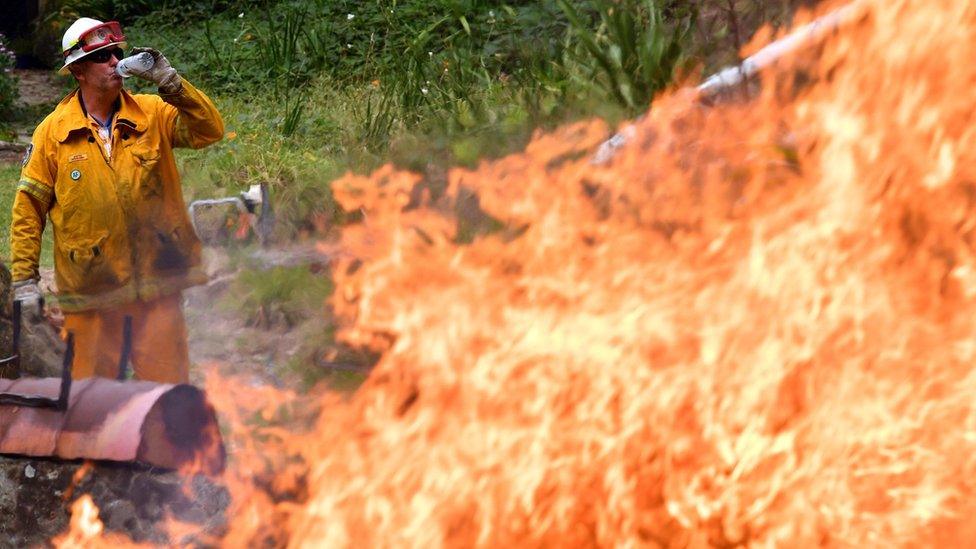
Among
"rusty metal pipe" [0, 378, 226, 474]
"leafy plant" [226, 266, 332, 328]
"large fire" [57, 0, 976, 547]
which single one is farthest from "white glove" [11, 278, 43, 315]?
"leafy plant" [226, 266, 332, 328]

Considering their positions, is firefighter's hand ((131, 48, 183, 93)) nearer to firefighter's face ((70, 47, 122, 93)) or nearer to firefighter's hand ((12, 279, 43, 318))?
firefighter's face ((70, 47, 122, 93))

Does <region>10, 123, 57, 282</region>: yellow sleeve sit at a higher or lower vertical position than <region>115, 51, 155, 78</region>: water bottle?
lower

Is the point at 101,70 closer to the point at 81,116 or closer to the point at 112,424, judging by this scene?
the point at 81,116

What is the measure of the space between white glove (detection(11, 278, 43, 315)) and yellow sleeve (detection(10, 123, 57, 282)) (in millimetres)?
41

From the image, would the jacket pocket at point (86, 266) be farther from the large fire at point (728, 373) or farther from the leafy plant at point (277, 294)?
the leafy plant at point (277, 294)

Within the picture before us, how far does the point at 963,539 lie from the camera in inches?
163

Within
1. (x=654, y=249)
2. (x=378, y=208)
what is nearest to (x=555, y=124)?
(x=378, y=208)

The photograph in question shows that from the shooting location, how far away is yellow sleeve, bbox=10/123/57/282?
17.6ft

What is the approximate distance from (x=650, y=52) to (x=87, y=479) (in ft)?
12.4

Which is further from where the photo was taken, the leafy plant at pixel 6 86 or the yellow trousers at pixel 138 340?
the leafy plant at pixel 6 86

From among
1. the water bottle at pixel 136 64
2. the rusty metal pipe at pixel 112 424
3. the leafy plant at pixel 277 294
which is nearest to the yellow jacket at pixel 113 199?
the water bottle at pixel 136 64

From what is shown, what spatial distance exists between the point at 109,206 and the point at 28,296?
1.74ft

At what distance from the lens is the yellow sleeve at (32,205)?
5355 mm

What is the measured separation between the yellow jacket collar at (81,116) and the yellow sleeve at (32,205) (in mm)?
92
